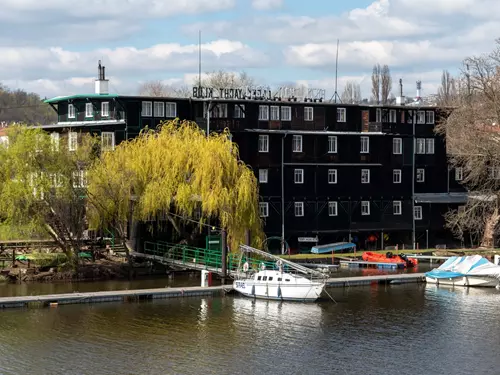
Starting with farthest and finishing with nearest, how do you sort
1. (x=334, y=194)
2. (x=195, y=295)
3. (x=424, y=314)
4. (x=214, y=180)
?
(x=334, y=194) < (x=214, y=180) < (x=195, y=295) < (x=424, y=314)

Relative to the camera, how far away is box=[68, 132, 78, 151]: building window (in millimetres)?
63128

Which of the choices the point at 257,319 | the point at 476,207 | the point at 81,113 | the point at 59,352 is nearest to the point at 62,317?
the point at 59,352

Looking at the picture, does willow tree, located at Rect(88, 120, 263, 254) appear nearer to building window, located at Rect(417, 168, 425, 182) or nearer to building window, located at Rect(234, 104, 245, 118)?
building window, located at Rect(234, 104, 245, 118)

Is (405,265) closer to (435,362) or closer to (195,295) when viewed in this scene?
(195,295)

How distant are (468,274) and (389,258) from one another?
11.0 meters

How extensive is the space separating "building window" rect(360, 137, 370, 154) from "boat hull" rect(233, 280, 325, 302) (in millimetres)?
30113

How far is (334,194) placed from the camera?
78500mm

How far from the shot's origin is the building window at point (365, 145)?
80000mm

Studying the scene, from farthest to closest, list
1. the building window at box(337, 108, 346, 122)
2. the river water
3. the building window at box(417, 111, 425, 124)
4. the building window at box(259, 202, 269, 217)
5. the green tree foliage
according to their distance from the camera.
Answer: the green tree foliage
the building window at box(417, 111, 425, 124)
the building window at box(337, 108, 346, 122)
the building window at box(259, 202, 269, 217)
the river water

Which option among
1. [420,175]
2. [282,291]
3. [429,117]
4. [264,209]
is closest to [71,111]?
[264,209]

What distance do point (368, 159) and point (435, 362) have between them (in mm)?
43388

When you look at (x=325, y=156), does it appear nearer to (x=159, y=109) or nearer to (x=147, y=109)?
(x=159, y=109)

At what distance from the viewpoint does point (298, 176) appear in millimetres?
76938

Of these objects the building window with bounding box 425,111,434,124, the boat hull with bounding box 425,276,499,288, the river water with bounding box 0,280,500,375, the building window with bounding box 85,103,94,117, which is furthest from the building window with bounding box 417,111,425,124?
the river water with bounding box 0,280,500,375
